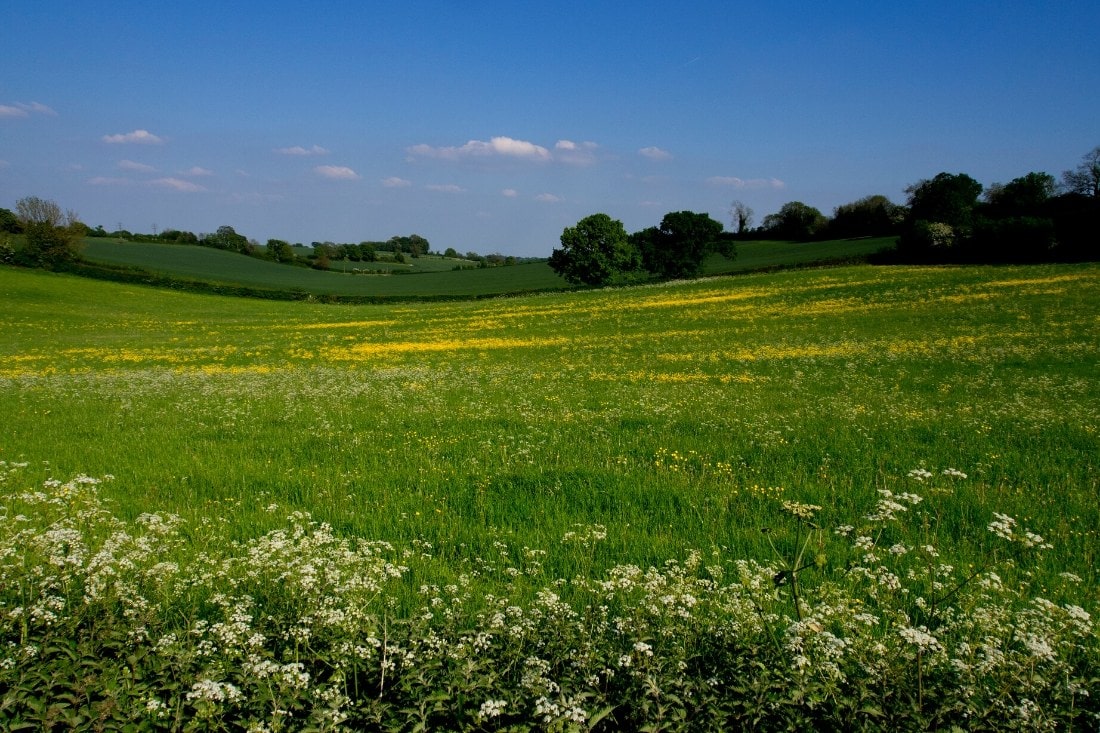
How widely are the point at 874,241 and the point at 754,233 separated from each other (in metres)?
35.4

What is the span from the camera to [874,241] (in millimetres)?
85125

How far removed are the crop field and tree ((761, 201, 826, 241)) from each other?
93.8m

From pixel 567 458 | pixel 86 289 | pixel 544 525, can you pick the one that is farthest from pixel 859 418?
pixel 86 289

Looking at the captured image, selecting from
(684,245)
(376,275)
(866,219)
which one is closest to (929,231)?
(684,245)

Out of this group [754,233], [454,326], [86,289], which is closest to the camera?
[454,326]

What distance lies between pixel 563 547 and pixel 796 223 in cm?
11930

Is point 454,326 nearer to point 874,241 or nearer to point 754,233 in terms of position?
point 874,241

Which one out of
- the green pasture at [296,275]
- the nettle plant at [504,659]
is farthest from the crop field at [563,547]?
the green pasture at [296,275]

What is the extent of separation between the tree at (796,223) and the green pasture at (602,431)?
76.9m

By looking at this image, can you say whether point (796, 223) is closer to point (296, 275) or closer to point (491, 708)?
point (296, 275)

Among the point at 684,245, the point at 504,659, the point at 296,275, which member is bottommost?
the point at 504,659

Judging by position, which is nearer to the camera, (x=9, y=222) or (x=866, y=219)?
(x=9, y=222)

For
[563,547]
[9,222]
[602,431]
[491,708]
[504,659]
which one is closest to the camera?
[491,708]

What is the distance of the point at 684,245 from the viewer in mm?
82812
